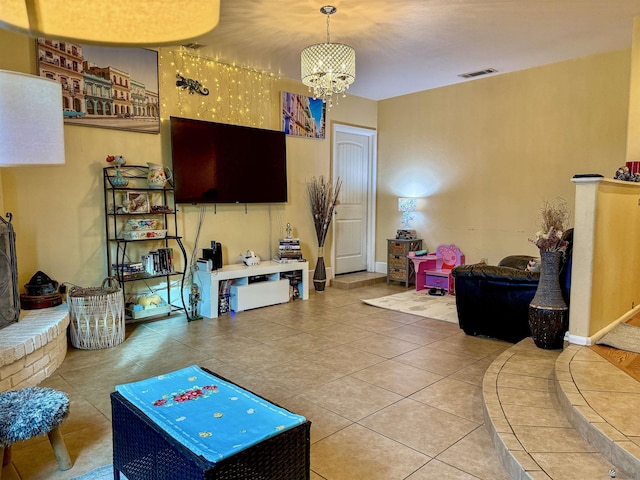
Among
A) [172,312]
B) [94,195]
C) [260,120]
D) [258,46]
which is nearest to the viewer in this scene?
[94,195]

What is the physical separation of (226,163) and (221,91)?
870 mm

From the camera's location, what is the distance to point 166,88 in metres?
4.84

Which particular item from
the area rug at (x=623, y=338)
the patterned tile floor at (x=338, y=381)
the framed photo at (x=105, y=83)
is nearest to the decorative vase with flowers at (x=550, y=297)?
the area rug at (x=623, y=338)

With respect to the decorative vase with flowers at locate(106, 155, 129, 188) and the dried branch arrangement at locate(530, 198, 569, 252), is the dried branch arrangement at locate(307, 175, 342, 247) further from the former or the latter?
the dried branch arrangement at locate(530, 198, 569, 252)

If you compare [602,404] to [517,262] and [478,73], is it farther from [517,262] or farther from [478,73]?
[478,73]

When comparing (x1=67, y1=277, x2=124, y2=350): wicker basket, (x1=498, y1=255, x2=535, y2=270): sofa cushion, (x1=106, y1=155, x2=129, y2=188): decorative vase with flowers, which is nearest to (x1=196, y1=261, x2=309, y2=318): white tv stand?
(x1=67, y1=277, x2=124, y2=350): wicker basket

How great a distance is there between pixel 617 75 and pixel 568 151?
2.99ft

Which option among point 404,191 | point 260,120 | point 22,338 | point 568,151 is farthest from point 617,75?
point 22,338

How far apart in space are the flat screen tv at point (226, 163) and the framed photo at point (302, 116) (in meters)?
0.35

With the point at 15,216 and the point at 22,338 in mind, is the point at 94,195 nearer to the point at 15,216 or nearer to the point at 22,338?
the point at 15,216

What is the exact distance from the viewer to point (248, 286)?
527 centimetres

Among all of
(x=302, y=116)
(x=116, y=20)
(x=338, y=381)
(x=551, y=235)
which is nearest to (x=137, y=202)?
(x=302, y=116)

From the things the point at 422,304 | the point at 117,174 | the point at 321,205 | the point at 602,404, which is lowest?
the point at 422,304

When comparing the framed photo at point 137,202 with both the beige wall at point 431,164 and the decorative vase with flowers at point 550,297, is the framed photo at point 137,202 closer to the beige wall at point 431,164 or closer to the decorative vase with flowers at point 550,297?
the beige wall at point 431,164
